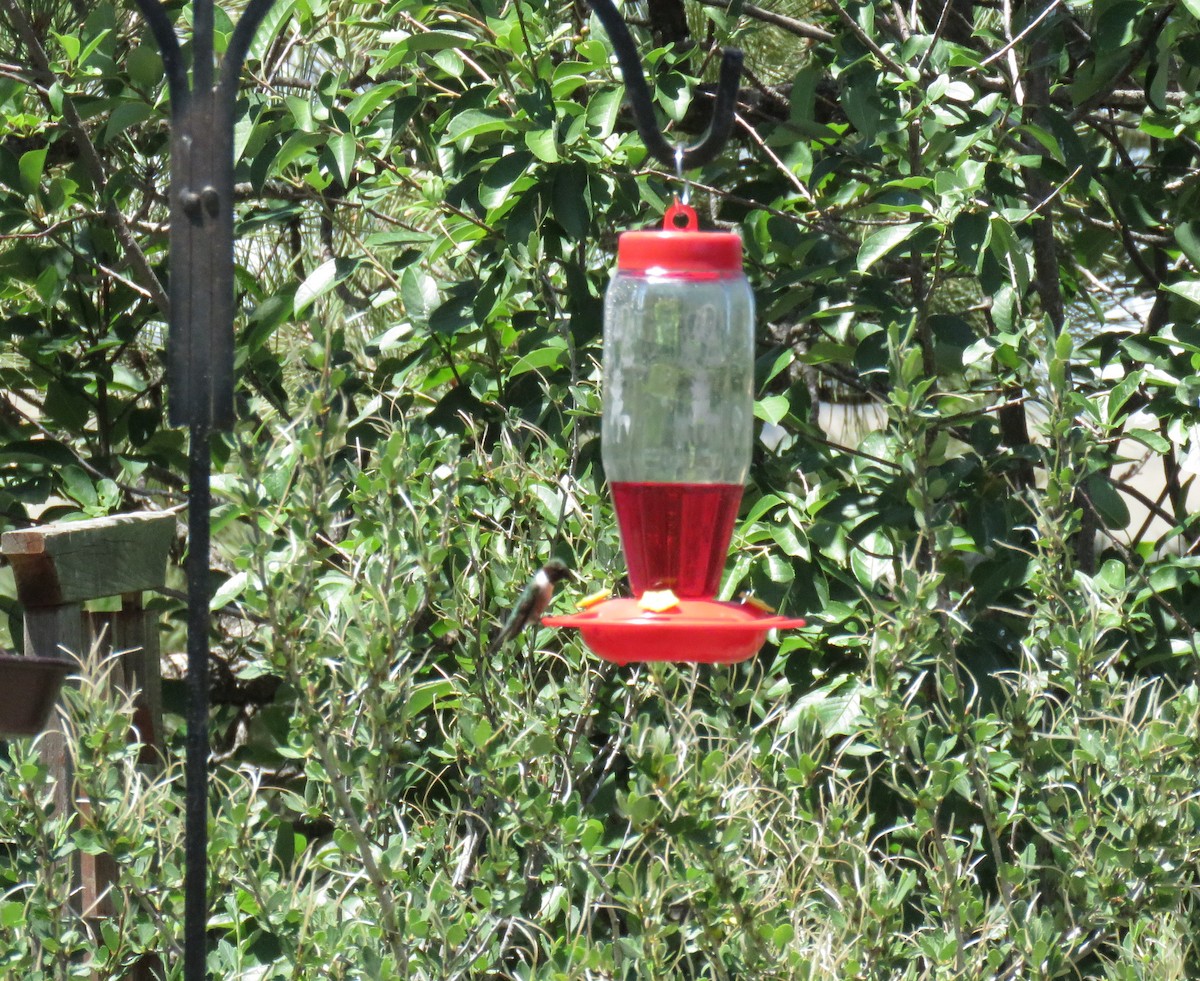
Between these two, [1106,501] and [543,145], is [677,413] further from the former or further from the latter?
[1106,501]

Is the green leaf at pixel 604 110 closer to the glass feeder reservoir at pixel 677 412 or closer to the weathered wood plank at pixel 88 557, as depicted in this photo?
the glass feeder reservoir at pixel 677 412

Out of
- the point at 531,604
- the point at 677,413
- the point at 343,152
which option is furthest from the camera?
the point at 343,152

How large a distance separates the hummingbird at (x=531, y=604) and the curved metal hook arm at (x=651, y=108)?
81cm

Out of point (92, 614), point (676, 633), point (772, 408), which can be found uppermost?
point (772, 408)

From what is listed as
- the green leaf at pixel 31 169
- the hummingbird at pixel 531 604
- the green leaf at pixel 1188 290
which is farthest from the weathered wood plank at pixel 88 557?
the green leaf at pixel 1188 290

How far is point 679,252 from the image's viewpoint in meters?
1.54

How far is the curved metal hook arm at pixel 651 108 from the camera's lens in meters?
1.57

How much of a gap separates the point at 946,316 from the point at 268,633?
1.47 meters

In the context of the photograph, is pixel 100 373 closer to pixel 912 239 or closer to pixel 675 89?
pixel 675 89

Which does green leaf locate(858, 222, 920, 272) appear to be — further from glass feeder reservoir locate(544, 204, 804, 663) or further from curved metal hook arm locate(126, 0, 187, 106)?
curved metal hook arm locate(126, 0, 187, 106)

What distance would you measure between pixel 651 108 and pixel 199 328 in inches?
22.5

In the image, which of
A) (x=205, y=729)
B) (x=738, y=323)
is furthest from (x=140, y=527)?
(x=738, y=323)

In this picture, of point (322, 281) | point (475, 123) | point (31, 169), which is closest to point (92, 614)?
point (322, 281)

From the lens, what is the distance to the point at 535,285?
8.54 ft
